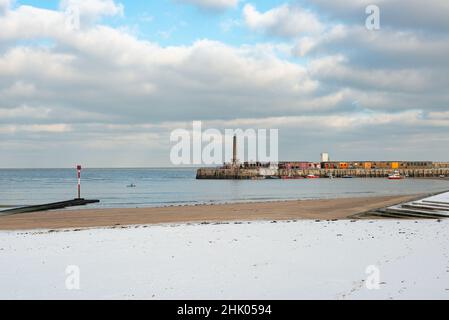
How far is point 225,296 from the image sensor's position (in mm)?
7688

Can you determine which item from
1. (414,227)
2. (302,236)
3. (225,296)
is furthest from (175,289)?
(414,227)

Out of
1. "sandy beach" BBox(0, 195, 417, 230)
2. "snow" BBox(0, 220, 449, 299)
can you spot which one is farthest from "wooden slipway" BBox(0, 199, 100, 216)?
"snow" BBox(0, 220, 449, 299)

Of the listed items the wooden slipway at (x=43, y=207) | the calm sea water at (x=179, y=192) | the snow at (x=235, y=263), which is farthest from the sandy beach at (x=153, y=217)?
the calm sea water at (x=179, y=192)

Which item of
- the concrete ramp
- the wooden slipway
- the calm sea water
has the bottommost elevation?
the calm sea water

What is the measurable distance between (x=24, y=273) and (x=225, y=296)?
460cm

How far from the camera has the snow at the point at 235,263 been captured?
795 cm

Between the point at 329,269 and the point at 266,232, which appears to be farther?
the point at 266,232

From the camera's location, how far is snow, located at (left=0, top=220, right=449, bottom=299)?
7.95m

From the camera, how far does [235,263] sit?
10148 mm

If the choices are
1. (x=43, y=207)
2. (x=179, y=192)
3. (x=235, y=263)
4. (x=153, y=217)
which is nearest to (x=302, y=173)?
(x=179, y=192)

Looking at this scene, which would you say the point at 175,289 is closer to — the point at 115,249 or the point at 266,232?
the point at 115,249

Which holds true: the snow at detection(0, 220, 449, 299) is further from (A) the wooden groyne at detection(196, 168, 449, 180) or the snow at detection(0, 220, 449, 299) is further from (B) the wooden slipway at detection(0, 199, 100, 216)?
(A) the wooden groyne at detection(196, 168, 449, 180)
